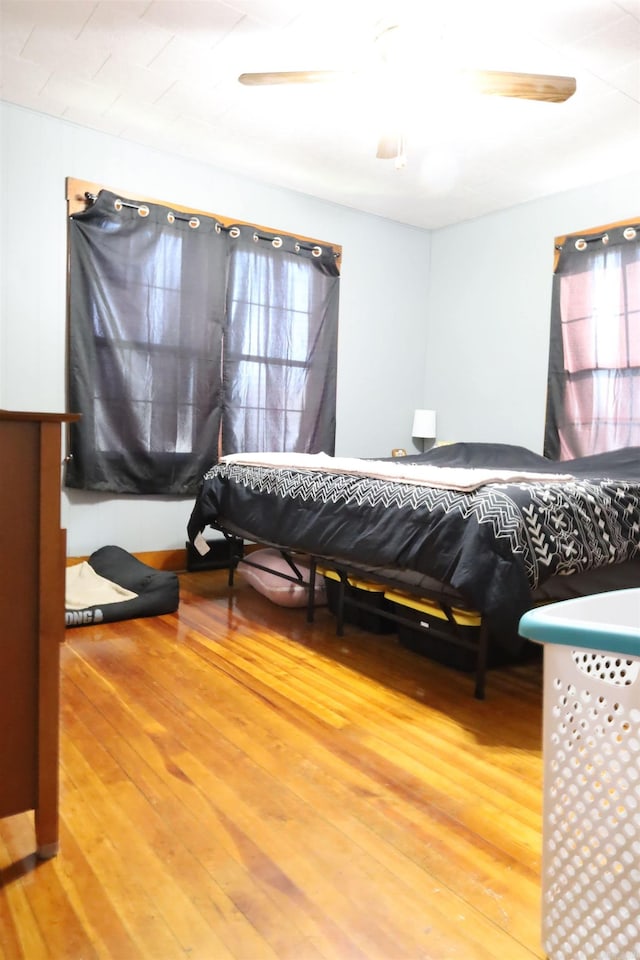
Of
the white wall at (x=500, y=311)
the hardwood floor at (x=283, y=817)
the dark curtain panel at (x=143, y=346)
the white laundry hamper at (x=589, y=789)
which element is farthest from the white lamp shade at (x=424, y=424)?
the white laundry hamper at (x=589, y=789)

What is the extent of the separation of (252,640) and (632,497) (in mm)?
1562

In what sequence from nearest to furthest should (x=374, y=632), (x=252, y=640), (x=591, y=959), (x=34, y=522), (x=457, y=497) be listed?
1. (x=591, y=959)
2. (x=34, y=522)
3. (x=457, y=497)
4. (x=252, y=640)
5. (x=374, y=632)

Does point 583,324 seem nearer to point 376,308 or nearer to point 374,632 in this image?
point 376,308

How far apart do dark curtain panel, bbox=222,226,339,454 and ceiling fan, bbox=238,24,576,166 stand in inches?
68.5

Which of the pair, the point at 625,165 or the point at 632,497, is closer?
the point at 632,497

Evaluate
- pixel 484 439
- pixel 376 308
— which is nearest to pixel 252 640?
pixel 484 439

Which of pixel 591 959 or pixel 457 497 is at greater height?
pixel 457 497

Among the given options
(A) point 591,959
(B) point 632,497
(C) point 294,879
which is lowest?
(C) point 294,879

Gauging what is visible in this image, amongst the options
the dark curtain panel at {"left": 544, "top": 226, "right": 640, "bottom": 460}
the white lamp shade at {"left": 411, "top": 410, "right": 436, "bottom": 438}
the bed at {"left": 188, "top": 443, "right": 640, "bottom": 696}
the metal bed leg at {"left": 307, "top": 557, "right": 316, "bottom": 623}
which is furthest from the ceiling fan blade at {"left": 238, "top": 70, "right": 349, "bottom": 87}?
the white lamp shade at {"left": 411, "top": 410, "right": 436, "bottom": 438}

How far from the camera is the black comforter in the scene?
188 centimetres

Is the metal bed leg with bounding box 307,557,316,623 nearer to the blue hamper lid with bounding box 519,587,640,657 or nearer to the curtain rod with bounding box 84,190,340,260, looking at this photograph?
the blue hamper lid with bounding box 519,587,640,657

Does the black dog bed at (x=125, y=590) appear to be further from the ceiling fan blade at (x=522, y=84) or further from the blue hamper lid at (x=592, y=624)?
the ceiling fan blade at (x=522, y=84)

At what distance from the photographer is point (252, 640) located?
263cm

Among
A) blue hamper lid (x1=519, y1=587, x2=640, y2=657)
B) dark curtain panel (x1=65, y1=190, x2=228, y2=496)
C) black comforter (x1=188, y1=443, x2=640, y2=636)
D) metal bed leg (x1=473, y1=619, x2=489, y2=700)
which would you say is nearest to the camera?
blue hamper lid (x1=519, y1=587, x2=640, y2=657)
